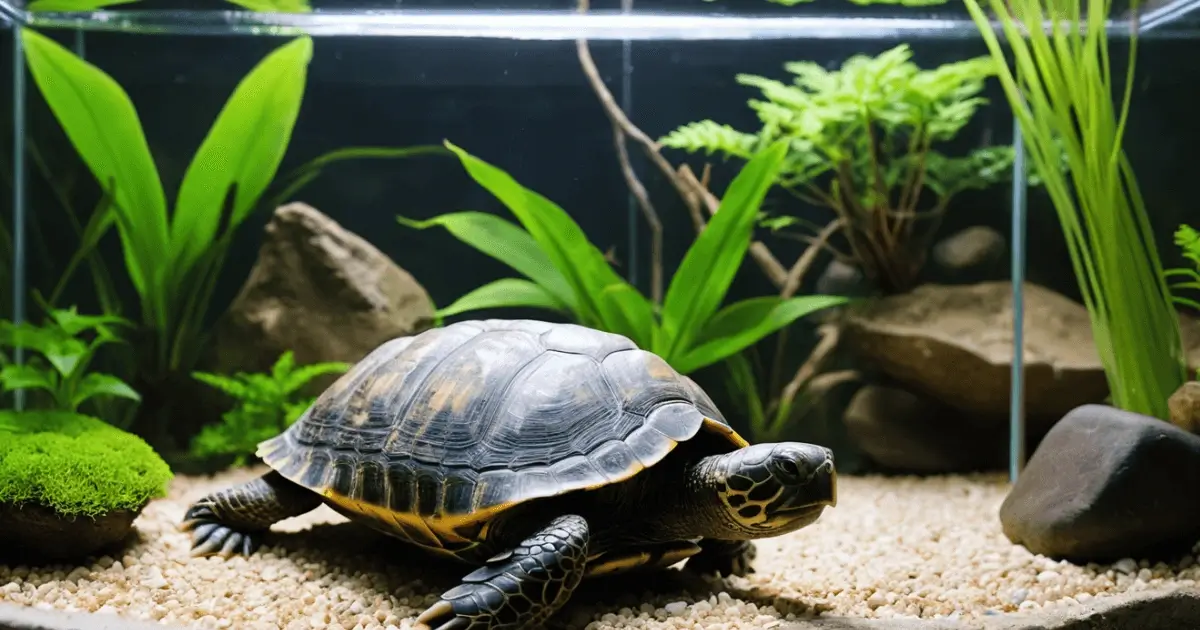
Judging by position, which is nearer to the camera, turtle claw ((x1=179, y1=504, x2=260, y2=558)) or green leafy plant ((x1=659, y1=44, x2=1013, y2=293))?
turtle claw ((x1=179, y1=504, x2=260, y2=558))

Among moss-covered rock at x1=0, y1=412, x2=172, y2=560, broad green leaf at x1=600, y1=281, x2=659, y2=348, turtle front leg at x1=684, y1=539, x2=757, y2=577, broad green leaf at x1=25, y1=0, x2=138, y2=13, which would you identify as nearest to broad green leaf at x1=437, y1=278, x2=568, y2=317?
broad green leaf at x1=600, y1=281, x2=659, y2=348

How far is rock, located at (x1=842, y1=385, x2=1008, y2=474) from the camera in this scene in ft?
14.9

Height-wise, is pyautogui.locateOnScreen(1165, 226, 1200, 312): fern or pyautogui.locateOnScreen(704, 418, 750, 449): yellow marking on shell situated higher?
pyautogui.locateOnScreen(1165, 226, 1200, 312): fern

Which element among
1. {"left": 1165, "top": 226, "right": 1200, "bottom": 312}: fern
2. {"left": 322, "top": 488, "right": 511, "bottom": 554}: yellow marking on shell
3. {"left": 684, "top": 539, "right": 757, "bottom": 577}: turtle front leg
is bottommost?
{"left": 684, "top": 539, "right": 757, "bottom": 577}: turtle front leg

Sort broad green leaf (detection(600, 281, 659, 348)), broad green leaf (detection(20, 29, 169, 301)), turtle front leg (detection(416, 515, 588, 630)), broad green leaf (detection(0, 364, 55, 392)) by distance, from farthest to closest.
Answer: broad green leaf (detection(20, 29, 169, 301)) → broad green leaf (detection(600, 281, 659, 348)) → broad green leaf (detection(0, 364, 55, 392)) → turtle front leg (detection(416, 515, 588, 630))

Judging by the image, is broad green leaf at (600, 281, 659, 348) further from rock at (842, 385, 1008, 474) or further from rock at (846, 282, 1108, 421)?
rock at (842, 385, 1008, 474)

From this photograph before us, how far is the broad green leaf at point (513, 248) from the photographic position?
13.8ft

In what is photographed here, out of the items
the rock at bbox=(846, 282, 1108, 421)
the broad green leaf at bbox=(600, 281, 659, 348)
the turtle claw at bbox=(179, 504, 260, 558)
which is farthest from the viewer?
the rock at bbox=(846, 282, 1108, 421)

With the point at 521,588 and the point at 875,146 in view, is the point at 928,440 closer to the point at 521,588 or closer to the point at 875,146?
the point at 875,146

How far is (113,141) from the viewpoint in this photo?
14.5 feet

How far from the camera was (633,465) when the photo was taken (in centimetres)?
226

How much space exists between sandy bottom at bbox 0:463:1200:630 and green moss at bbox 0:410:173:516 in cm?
22

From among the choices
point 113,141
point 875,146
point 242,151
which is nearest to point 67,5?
point 113,141

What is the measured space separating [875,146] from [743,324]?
1.30 m
